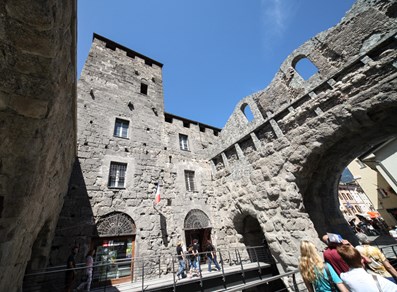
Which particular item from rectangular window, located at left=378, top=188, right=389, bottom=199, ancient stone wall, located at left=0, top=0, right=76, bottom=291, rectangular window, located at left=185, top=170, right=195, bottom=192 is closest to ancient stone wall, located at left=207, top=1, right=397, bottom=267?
rectangular window, located at left=185, top=170, right=195, bottom=192

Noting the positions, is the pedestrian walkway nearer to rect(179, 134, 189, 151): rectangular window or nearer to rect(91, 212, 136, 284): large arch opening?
rect(91, 212, 136, 284): large arch opening

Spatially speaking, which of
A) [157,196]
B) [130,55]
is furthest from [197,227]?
[130,55]

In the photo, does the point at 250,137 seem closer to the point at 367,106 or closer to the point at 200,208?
the point at 367,106

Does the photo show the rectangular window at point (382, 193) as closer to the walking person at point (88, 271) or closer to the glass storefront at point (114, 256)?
the glass storefront at point (114, 256)

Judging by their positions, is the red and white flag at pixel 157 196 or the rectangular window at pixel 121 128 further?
the rectangular window at pixel 121 128

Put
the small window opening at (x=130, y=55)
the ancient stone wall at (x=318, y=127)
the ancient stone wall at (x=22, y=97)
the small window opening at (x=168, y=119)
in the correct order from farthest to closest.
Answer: the small window opening at (x=130, y=55) → the small window opening at (x=168, y=119) → the ancient stone wall at (x=318, y=127) → the ancient stone wall at (x=22, y=97)

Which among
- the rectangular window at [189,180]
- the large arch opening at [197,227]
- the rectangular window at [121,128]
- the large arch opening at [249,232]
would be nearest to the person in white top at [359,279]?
the large arch opening at [249,232]

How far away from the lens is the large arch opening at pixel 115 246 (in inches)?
248

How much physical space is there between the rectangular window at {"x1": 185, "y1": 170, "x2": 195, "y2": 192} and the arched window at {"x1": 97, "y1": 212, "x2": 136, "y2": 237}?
3553 mm

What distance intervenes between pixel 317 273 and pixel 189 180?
314 inches

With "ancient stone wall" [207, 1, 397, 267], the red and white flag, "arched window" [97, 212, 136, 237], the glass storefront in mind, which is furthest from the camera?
the red and white flag

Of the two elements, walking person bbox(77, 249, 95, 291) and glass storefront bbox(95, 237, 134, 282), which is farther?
glass storefront bbox(95, 237, 134, 282)

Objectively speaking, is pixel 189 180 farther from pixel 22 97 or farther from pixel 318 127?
pixel 22 97

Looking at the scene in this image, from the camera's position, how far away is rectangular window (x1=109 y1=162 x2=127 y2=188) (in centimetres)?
777
